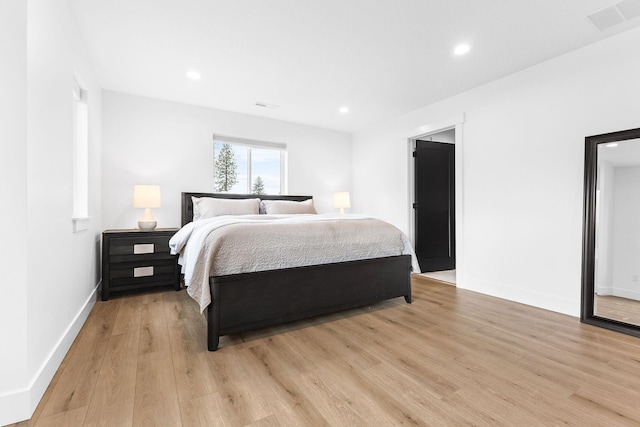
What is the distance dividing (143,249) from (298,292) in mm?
2113

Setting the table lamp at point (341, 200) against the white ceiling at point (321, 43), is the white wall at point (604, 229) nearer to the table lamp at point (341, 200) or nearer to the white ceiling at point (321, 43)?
the white ceiling at point (321, 43)

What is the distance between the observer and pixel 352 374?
170cm

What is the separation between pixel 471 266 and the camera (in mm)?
3619

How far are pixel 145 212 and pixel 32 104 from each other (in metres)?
2.39

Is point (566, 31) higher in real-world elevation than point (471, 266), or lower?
higher

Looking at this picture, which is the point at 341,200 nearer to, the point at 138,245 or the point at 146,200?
the point at 146,200

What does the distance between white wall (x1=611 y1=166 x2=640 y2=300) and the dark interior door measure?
224 cm

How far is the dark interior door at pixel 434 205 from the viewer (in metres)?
4.53

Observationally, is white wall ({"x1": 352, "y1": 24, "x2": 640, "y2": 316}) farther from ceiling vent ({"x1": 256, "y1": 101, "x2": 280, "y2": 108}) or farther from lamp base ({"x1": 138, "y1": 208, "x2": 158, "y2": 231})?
lamp base ({"x1": 138, "y1": 208, "x2": 158, "y2": 231})

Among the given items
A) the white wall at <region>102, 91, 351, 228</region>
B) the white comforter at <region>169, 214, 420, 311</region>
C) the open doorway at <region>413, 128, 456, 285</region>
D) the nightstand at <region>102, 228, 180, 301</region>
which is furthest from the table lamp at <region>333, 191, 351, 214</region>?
the nightstand at <region>102, 228, 180, 301</region>

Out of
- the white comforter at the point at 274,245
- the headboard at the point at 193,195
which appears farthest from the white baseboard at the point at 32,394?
the headboard at the point at 193,195

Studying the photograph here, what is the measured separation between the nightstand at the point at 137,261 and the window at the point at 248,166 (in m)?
1.29

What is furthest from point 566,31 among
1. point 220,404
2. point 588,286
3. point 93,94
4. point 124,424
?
point 93,94

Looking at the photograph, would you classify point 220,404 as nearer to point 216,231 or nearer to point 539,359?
point 216,231
